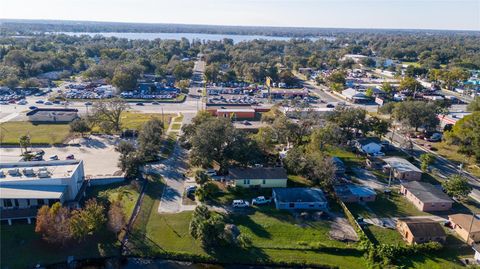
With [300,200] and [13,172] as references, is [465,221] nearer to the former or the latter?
[300,200]

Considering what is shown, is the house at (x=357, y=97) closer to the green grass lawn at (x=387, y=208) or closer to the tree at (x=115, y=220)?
the green grass lawn at (x=387, y=208)

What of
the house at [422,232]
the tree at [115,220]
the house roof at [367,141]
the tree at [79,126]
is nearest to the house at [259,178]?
the tree at [115,220]

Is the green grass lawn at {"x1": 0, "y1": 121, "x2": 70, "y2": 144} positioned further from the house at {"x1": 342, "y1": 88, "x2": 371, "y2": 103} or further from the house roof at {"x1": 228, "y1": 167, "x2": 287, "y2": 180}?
the house at {"x1": 342, "y1": 88, "x2": 371, "y2": 103}

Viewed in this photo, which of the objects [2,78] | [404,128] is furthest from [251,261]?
[2,78]

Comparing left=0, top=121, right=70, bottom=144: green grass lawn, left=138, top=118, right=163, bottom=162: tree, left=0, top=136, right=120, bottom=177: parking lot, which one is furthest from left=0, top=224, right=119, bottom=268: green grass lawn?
left=0, top=121, right=70, bottom=144: green grass lawn

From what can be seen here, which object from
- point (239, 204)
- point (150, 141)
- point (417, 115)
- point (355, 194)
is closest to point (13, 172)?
point (150, 141)

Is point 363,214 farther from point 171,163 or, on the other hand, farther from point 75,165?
point 75,165
